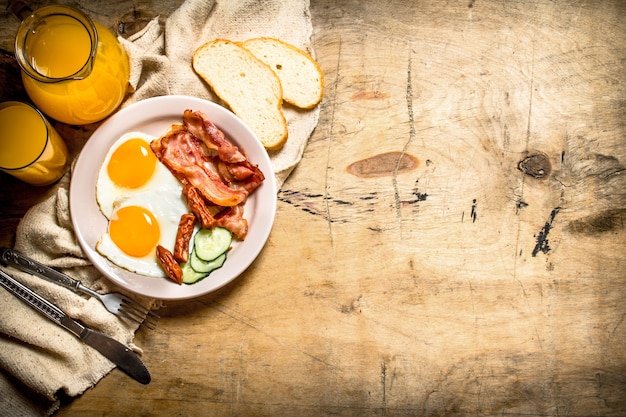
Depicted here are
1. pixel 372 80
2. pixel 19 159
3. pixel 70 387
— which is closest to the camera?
pixel 19 159

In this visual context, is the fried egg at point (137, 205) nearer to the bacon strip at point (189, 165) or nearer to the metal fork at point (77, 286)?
the bacon strip at point (189, 165)

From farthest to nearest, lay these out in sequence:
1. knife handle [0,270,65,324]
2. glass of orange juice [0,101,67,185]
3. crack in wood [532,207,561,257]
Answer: crack in wood [532,207,561,257] < knife handle [0,270,65,324] < glass of orange juice [0,101,67,185]

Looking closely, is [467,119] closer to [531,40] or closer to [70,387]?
[531,40]

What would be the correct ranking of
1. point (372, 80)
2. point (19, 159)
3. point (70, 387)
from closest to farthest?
point (19, 159)
point (70, 387)
point (372, 80)

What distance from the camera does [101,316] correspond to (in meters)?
2.35

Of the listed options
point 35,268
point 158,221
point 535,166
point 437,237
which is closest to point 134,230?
point 158,221

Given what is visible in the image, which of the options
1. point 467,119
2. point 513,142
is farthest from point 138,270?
point 513,142

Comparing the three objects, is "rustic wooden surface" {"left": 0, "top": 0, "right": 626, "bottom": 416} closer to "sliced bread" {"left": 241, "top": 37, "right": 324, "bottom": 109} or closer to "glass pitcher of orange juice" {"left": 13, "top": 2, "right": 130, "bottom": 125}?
"sliced bread" {"left": 241, "top": 37, "right": 324, "bottom": 109}

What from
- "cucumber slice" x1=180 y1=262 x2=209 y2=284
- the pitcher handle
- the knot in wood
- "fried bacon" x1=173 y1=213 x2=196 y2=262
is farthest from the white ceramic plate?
the knot in wood

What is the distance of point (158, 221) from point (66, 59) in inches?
29.5

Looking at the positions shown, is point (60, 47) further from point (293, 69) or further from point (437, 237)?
point (437, 237)

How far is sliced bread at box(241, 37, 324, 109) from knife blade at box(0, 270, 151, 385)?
4.40 feet

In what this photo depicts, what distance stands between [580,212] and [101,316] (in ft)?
7.44

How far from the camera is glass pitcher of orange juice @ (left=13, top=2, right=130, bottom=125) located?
2.09 metres
